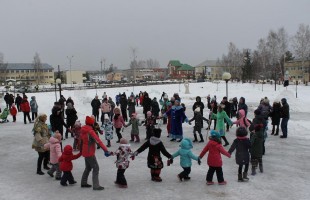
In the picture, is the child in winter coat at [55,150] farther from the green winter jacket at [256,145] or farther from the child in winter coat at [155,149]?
the green winter jacket at [256,145]

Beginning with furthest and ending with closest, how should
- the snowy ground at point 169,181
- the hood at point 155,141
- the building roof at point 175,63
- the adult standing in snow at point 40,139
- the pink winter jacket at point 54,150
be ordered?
the building roof at point 175,63
the adult standing in snow at point 40,139
the pink winter jacket at point 54,150
the hood at point 155,141
the snowy ground at point 169,181

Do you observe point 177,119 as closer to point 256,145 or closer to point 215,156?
point 256,145

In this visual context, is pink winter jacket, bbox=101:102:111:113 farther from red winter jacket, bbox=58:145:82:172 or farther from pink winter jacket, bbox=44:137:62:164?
red winter jacket, bbox=58:145:82:172

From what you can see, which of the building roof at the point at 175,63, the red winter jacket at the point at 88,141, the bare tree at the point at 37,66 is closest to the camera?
the red winter jacket at the point at 88,141

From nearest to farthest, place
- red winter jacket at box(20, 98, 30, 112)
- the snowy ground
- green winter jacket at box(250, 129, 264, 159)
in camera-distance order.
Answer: the snowy ground, green winter jacket at box(250, 129, 264, 159), red winter jacket at box(20, 98, 30, 112)

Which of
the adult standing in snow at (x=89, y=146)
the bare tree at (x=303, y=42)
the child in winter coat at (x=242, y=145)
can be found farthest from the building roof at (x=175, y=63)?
the adult standing in snow at (x=89, y=146)

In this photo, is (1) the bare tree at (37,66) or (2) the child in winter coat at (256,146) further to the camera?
(1) the bare tree at (37,66)

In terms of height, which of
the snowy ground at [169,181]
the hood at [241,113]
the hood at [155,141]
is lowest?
the snowy ground at [169,181]

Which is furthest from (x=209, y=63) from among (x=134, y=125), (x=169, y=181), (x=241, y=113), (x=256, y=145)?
(x=169, y=181)

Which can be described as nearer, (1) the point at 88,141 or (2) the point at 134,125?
(1) the point at 88,141

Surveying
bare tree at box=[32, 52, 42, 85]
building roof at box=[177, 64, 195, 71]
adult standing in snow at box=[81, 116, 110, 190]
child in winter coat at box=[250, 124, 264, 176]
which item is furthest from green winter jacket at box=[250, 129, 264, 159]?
building roof at box=[177, 64, 195, 71]

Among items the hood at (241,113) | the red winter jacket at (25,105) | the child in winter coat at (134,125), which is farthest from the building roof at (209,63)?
the hood at (241,113)

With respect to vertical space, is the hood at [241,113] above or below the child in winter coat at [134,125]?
above

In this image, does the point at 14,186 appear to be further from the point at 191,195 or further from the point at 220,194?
the point at 220,194
